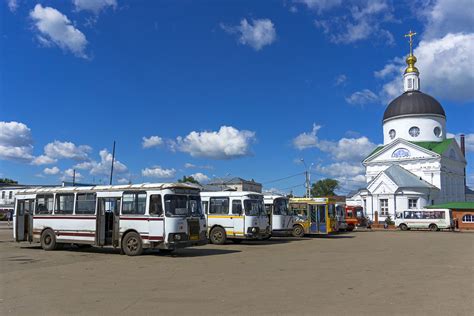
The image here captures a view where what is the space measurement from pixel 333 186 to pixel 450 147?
2078 inches

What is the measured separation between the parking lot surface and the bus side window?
1619 millimetres

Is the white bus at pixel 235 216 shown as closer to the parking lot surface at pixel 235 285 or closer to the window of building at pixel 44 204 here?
the parking lot surface at pixel 235 285

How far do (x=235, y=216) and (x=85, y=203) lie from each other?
7659 mm

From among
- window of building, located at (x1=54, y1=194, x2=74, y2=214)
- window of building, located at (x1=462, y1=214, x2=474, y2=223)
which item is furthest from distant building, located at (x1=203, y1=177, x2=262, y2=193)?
window of building, located at (x1=54, y1=194, x2=74, y2=214)

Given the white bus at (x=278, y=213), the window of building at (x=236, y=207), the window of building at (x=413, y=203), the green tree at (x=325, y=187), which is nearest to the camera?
the window of building at (x=236, y=207)

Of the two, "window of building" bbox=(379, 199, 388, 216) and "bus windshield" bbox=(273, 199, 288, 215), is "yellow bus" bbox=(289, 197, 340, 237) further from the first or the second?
"window of building" bbox=(379, 199, 388, 216)

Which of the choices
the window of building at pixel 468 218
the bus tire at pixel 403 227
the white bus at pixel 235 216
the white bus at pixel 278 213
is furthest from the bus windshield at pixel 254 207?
the window of building at pixel 468 218

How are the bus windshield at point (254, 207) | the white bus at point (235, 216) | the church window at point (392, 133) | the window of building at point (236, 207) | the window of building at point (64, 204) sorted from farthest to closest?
the church window at point (392, 133) < the window of building at point (236, 207) < the bus windshield at point (254, 207) < the white bus at point (235, 216) < the window of building at point (64, 204)

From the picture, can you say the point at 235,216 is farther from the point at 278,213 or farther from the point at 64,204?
the point at 64,204

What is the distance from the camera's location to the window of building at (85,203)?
59.8ft

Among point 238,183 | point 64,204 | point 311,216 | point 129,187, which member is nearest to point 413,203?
point 311,216

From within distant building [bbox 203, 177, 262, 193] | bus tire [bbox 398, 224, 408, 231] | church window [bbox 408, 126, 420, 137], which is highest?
church window [bbox 408, 126, 420, 137]

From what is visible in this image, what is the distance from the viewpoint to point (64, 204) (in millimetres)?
19109

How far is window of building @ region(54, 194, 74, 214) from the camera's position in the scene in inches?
742
